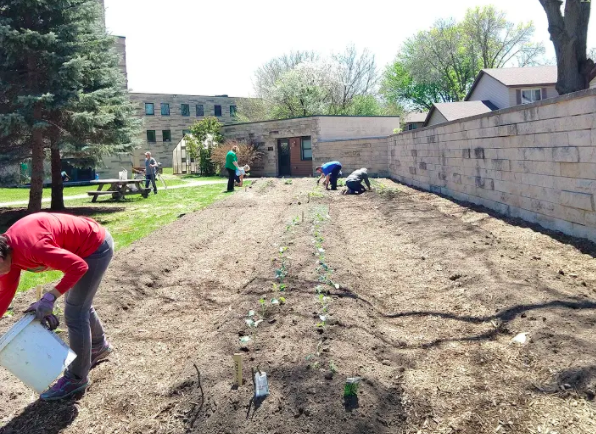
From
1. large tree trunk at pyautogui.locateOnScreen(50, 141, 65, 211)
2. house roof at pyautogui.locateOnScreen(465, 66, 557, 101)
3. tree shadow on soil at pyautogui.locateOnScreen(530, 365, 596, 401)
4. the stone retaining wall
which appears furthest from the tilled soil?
house roof at pyautogui.locateOnScreen(465, 66, 557, 101)

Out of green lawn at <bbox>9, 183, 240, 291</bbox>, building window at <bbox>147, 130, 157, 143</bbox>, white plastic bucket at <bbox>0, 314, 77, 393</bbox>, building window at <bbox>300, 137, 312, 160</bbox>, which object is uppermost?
building window at <bbox>147, 130, 157, 143</bbox>

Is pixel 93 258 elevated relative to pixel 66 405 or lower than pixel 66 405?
elevated

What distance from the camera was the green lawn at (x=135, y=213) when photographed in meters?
9.25

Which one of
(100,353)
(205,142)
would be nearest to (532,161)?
(100,353)

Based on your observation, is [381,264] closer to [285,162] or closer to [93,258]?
[93,258]

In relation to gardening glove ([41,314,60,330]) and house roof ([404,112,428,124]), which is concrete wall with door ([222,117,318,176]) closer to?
house roof ([404,112,428,124])

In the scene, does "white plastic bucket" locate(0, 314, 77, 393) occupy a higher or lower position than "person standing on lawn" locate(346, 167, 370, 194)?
lower

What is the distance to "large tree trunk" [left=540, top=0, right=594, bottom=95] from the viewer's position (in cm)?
1020

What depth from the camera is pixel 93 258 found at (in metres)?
3.70

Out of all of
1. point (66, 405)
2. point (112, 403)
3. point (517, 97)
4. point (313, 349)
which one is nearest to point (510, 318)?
point (313, 349)

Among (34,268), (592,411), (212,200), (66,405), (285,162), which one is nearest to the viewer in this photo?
(592,411)

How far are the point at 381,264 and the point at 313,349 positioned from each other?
351cm

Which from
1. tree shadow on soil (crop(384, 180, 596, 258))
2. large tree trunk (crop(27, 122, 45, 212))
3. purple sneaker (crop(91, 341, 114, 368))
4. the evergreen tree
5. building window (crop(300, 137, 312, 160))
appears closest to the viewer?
purple sneaker (crop(91, 341, 114, 368))

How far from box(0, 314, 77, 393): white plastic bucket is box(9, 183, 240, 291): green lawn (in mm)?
3808
